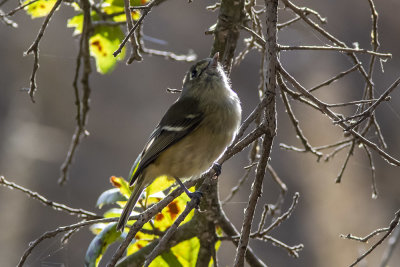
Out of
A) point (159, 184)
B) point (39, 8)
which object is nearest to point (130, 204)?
point (159, 184)

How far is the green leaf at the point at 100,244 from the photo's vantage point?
1.72 metres

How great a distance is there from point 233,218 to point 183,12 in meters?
4.85

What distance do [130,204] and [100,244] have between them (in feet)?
0.54

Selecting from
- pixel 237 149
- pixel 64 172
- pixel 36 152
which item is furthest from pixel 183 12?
pixel 237 149

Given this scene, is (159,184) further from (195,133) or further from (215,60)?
(215,60)

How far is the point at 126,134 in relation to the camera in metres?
9.70

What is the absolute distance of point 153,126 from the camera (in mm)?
9586

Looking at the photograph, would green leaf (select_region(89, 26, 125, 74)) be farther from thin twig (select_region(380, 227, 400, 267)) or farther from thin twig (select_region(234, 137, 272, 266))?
thin twig (select_region(380, 227, 400, 267))

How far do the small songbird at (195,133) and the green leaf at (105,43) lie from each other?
326 millimetres

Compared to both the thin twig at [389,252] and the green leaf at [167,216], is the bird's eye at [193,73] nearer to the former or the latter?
the green leaf at [167,216]

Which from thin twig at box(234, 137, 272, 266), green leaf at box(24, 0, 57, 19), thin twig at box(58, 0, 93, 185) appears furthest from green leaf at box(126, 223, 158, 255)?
green leaf at box(24, 0, 57, 19)

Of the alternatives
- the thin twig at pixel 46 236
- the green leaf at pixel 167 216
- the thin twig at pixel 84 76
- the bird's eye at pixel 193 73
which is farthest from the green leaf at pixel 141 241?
the bird's eye at pixel 193 73

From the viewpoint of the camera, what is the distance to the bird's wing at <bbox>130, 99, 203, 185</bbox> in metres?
2.02

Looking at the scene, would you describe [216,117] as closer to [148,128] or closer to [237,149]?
[237,149]
